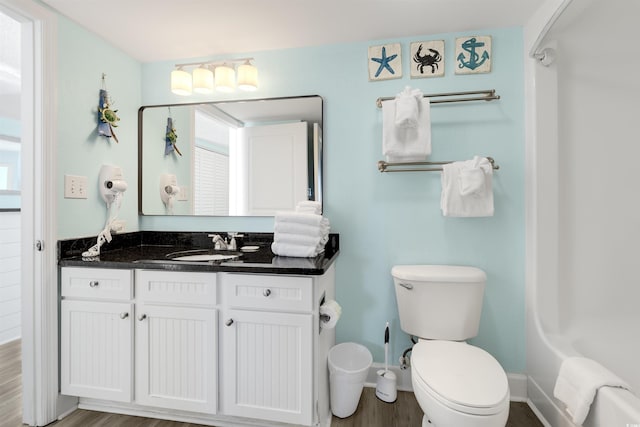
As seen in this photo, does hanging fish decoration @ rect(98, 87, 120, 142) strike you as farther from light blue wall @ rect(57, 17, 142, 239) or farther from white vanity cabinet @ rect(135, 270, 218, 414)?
white vanity cabinet @ rect(135, 270, 218, 414)

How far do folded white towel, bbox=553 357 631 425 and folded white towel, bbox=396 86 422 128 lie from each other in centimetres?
127

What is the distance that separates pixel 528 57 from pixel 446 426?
1854 mm

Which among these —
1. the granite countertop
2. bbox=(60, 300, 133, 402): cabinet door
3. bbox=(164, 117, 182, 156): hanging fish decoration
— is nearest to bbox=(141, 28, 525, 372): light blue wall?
the granite countertop

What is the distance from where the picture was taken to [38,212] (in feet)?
Answer: 5.17

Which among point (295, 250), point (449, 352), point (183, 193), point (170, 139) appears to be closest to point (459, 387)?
point (449, 352)

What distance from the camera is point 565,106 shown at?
170 cm

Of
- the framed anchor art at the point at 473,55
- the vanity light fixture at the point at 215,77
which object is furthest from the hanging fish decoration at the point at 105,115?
the framed anchor art at the point at 473,55

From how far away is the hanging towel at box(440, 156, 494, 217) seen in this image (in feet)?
5.43

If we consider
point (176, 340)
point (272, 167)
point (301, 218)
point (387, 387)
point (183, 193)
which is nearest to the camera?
point (176, 340)

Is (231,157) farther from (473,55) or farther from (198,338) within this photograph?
(473,55)

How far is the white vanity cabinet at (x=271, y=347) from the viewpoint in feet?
4.69

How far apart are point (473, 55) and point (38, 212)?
2426 mm

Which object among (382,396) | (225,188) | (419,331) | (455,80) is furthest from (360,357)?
(455,80)

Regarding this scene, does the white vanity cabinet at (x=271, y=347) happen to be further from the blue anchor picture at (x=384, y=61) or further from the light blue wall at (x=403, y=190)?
the blue anchor picture at (x=384, y=61)
